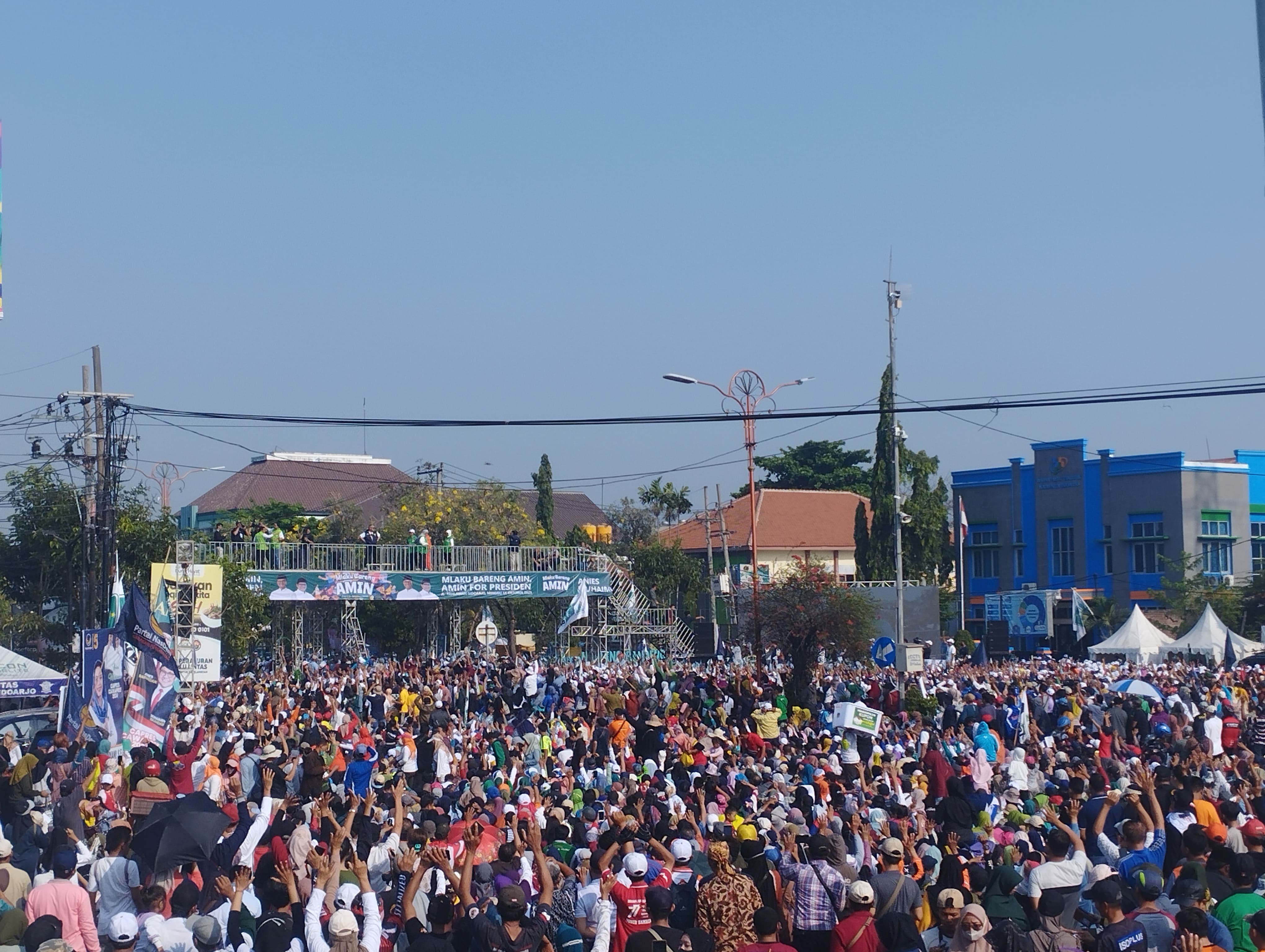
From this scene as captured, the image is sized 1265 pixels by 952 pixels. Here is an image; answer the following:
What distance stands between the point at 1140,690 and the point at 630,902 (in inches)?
610

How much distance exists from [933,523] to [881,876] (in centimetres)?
4543

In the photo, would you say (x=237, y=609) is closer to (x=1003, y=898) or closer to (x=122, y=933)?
(x=122, y=933)

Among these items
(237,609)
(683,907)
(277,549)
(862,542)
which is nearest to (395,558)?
(277,549)

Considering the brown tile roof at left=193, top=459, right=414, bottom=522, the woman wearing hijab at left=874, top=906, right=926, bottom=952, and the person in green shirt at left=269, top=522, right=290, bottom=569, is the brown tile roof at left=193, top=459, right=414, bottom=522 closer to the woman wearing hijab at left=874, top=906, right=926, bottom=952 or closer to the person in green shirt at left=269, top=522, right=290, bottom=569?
the person in green shirt at left=269, top=522, right=290, bottom=569

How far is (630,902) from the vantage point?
7.89 meters

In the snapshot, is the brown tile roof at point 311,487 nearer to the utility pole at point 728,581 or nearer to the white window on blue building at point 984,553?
the white window on blue building at point 984,553

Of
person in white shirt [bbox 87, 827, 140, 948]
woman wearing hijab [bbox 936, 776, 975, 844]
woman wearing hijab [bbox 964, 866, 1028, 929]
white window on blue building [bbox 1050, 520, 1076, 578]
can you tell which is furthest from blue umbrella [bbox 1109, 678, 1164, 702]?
white window on blue building [bbox 1050, 520, 1076, 578]

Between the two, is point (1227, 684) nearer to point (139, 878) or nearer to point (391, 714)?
point (391, 714)

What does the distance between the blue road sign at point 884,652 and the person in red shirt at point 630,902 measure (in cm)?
2272

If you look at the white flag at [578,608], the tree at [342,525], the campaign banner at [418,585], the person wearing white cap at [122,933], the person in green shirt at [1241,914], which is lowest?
the person wearing white cap at [122,933]

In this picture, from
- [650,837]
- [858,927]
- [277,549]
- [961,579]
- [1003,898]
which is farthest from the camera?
[961,579]

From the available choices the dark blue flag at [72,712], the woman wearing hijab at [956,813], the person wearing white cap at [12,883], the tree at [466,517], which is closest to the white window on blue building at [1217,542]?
the tree at [466,517]

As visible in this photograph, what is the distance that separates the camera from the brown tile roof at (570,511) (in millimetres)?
90688

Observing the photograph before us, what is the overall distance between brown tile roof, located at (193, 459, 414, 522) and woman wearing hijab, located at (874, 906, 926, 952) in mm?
75792
